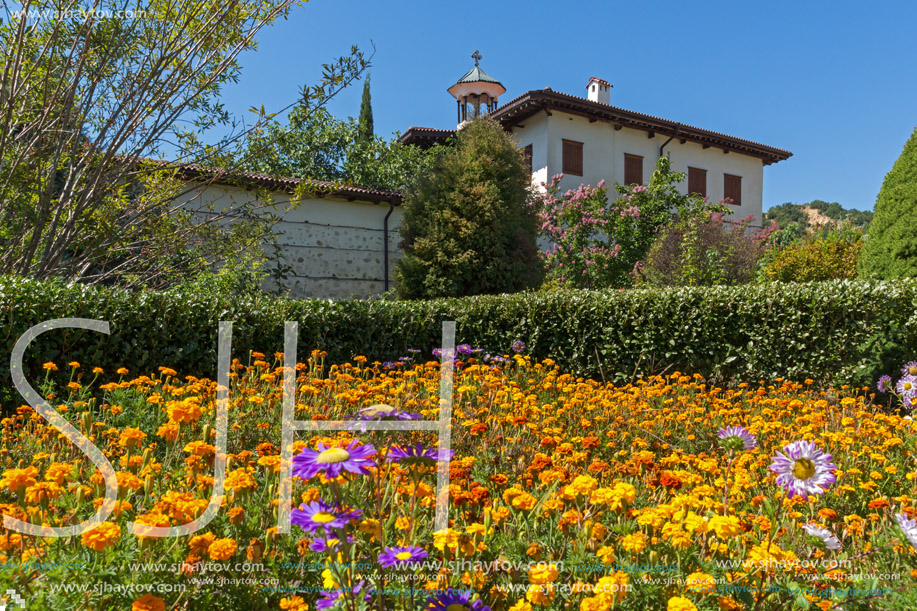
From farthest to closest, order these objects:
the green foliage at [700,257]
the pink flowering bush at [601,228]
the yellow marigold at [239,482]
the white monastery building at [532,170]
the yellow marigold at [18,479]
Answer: the pink flowering bush at [601,228] < the white monastery building at [532,170] < the green foliage at [700,257] < the yellow marigold at [239,482] < the yellow marigold at [18,479]

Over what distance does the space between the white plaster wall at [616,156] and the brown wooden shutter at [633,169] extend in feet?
0.46

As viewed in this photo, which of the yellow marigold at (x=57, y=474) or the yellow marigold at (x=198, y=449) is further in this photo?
the yellow marigold at (x=198, y=449)

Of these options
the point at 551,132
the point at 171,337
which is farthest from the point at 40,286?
the point at 551,132

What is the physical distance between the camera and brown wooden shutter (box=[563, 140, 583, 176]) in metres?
17.7

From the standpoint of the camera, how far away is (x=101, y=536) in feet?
5.08

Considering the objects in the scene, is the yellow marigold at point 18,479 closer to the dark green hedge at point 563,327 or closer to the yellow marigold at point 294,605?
the yellow marigold at point 294,605

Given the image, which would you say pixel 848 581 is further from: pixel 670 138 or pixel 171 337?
pixel 670 138

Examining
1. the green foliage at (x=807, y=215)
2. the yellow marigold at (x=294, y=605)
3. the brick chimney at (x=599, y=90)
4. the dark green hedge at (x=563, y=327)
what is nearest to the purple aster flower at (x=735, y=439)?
the yellow marigold at (x=294, y=605)

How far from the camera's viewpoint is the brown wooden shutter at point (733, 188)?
68.3 ft

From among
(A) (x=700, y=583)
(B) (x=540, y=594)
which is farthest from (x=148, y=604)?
(A) (x=700, y=583)

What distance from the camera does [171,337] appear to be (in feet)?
18.0

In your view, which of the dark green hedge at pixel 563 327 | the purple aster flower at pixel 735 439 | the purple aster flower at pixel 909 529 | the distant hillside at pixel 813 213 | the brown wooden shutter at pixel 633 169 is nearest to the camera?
the purple aster flower at pixel 909 529

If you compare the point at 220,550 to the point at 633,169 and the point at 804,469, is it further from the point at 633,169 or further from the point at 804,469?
the point at 633,169

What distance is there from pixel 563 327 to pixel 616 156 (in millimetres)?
12994
